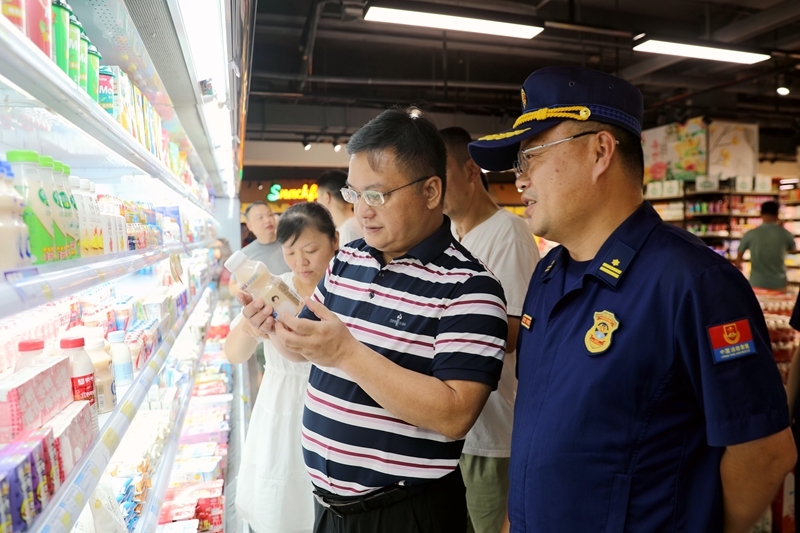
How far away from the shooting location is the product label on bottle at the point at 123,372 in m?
1.78

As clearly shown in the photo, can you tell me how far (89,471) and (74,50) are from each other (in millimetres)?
984

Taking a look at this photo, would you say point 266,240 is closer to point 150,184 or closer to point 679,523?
point 150,184

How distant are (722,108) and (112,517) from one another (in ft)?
46.6

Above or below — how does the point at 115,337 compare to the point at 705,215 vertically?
Result: below

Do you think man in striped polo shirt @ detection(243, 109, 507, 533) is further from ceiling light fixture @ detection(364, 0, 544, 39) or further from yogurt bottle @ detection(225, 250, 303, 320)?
ceiling light fixture @ detection(364, 0, 544, 39)

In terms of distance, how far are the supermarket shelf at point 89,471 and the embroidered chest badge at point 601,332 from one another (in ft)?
3.65

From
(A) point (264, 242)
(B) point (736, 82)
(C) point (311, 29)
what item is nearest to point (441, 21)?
(A) point (264, 242)

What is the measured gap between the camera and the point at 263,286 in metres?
1.71

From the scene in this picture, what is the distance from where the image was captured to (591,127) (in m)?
1.47

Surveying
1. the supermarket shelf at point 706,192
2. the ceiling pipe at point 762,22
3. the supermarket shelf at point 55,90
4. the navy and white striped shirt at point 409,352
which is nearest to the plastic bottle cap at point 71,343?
the supermarket shelf at point 55,90

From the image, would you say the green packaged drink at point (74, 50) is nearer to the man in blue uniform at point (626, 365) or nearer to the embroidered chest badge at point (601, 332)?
the man in blue uniform at point (626, 365)

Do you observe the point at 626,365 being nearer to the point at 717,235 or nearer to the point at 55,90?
the point at 55,90

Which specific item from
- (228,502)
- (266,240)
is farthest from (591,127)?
(266,240)

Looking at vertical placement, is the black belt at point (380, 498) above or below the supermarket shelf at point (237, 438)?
above
